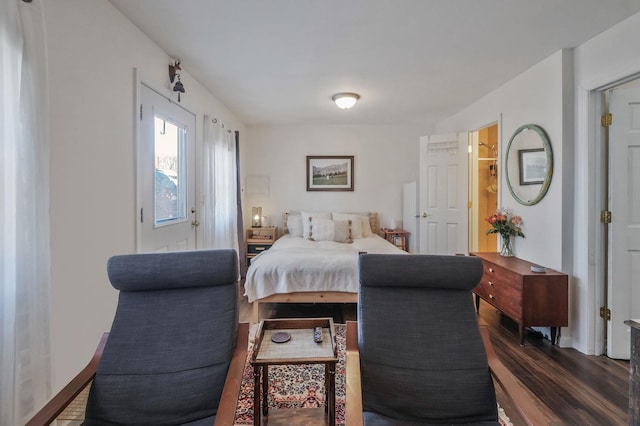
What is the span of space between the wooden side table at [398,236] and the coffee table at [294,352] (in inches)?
138

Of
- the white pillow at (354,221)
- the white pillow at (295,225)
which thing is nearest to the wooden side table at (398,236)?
the white pillow at (354,221)

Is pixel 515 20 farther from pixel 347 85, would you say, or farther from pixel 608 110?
pixel 347 85

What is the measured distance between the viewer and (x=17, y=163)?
1354 millimetres

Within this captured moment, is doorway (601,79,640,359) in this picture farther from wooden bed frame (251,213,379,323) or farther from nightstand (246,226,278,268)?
nightstand (246,226,278,268)

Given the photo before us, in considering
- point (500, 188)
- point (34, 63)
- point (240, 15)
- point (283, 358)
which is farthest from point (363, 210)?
point (34, 63)

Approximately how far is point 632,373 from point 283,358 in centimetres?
139

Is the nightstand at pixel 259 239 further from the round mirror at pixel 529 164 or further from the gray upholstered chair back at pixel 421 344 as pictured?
the gray upholstered chair back at pixel 421 344

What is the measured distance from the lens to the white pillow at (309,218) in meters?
4.73

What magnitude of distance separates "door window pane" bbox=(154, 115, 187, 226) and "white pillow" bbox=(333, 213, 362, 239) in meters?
2.47

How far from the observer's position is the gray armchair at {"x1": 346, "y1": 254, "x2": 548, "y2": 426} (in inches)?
54.6

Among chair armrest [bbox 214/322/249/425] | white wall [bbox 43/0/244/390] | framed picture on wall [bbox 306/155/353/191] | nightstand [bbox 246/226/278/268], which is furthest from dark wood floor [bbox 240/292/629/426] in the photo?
nightstand [bbox 246/226/278/268]

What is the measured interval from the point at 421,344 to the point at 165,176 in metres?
2.52

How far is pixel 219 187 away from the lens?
13.0 feet

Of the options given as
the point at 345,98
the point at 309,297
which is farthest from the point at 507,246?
the point at 345,98
